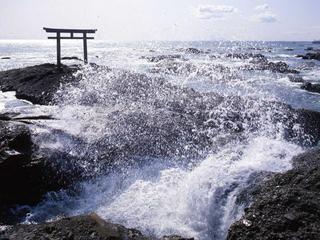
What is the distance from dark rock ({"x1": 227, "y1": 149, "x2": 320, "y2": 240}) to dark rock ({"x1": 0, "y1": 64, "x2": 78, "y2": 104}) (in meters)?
12.3

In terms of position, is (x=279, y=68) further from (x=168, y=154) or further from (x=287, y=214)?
(x=287, y=214)

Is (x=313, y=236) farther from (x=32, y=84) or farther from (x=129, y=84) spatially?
(x=32, y=84)

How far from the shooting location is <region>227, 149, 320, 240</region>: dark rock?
5340 mm

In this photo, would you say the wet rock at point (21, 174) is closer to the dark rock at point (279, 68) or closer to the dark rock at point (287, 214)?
the dark rock at point (287, 214)

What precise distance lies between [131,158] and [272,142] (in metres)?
3.82

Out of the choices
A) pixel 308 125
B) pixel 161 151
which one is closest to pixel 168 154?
pixel 161 151

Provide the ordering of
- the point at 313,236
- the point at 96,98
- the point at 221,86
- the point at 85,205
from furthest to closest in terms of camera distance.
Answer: the point at 221,86 → the point at 96,98 → the point at 85,205 → the point at 313,236

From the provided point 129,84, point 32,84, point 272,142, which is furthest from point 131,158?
point 32,84

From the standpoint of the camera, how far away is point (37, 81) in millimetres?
19344

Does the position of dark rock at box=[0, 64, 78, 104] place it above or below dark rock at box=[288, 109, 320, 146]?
above

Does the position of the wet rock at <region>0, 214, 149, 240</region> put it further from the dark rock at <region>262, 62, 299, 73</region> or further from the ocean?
the dark rock at <region>262, 62, 299, 73</region>

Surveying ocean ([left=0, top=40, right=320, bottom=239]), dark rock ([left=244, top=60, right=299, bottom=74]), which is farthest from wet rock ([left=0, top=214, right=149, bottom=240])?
dark rock ([left=244, top=60, right=299, bottom=74])

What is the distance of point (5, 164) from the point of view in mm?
8758

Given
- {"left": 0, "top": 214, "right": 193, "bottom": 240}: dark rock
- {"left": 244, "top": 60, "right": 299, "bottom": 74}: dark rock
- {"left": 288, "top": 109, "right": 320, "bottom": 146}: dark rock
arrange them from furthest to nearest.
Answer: {"left": 244, "top": 60, "right": 299, "bottom": 74}: dark rock, {"left": 288, "top": 109, "right": 320, "bottom": 146}: dark rock, {"left": 0, "top": 214, "right": 193, "bottom": 240}: dark rock
